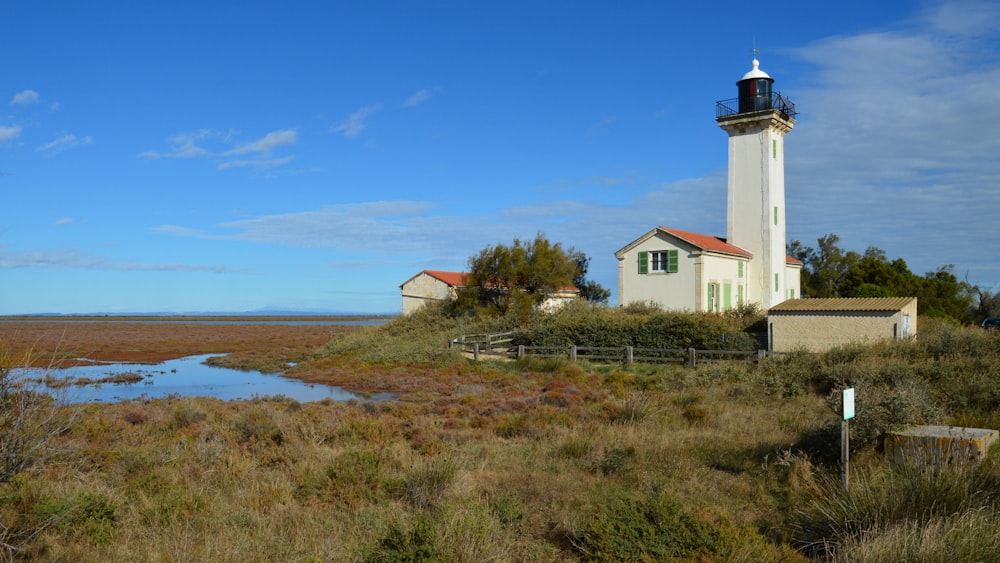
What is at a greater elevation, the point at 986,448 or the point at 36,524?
the point at 986,448

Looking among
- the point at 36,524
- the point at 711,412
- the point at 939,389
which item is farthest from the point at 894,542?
the point at 939,389

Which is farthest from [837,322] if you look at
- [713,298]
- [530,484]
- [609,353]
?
[530,484]

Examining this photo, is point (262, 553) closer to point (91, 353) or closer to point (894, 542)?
point (894, 542)

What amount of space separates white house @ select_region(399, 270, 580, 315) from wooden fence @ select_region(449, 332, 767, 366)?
9.18 m

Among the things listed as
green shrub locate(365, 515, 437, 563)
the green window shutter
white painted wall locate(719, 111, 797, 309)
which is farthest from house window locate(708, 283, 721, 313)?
green shrub locate(365, 515, 437, 563)

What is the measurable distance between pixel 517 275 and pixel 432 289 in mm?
9142

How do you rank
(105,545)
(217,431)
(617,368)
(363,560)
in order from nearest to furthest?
(363,560) < (105,545) < (217,431) < (617,368)

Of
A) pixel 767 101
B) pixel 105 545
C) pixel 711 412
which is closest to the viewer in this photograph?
pixel 105 545

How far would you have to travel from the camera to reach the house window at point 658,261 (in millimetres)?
30016

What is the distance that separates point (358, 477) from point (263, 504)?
110cm

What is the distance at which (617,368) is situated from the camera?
23969 millimetres

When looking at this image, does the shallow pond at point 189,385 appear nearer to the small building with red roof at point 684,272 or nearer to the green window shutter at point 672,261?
the small building with red roof at point 684,272

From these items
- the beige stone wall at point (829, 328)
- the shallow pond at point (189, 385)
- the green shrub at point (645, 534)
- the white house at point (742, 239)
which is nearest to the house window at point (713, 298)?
the white house at point (742, 239)

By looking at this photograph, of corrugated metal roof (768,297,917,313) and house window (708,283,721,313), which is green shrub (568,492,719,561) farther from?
house window (708,283,721,313)
